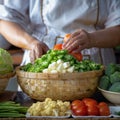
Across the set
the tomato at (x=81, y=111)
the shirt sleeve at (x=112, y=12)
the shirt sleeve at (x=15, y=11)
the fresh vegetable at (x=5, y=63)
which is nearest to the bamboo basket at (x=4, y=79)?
the fresh vegetable at (x=5, y=63)

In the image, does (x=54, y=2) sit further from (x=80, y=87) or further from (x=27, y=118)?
(x=27, y=118)

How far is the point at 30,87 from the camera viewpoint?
1.43m

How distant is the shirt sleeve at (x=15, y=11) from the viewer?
6.79ft

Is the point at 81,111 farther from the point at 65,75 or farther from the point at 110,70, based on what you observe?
the point at 110,70

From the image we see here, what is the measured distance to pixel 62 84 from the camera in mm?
1372

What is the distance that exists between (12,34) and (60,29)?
11.3 inches

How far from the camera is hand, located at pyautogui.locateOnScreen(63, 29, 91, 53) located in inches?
66.1

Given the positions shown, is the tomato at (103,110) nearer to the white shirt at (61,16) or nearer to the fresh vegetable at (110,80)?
the fresh vegetable at (110,80)

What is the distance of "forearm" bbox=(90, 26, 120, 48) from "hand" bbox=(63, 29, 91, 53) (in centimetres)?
6

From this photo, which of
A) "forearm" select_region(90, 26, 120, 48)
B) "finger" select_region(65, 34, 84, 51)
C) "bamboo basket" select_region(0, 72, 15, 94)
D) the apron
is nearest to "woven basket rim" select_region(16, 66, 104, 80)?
"bamboo basket" select_region(0, 72, 15, 94)

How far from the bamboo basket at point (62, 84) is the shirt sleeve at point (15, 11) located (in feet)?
2.36

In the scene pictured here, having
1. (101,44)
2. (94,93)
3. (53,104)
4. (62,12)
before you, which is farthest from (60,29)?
(53,104)

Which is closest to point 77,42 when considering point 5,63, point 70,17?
point 70,17

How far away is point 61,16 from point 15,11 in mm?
Result: 301
